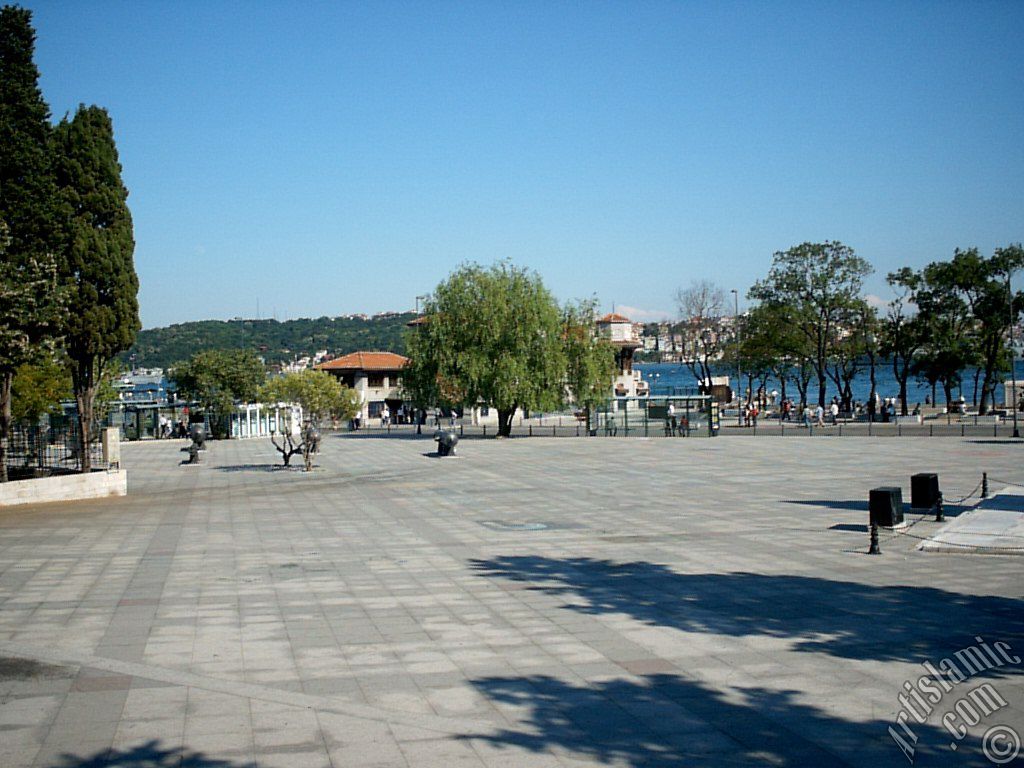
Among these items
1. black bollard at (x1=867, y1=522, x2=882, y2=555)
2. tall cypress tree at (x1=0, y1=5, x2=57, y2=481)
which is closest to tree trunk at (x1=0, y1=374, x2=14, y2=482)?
tall cypress tree at (x1=0, y1=5, x2=57, y2=481)

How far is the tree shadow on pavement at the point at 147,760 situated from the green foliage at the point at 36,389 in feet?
75.8

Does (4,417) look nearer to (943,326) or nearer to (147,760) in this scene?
(147,760)

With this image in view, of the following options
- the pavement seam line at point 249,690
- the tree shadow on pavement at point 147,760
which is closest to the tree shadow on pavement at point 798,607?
the pavement seam line at point 249,690

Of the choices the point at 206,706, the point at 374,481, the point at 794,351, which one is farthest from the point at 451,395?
the point at 206,706

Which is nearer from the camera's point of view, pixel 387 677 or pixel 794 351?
pixel 387 677

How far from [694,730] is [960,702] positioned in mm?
2505

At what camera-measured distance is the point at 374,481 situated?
31.0 m

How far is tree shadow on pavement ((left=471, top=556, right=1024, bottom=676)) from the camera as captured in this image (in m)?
10.7

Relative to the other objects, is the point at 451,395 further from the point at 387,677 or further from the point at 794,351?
the point at 387,677

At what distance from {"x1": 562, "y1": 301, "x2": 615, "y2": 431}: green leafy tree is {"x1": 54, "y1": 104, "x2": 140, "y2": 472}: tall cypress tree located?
3127 centimetres

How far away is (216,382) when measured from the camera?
59812 millimetres

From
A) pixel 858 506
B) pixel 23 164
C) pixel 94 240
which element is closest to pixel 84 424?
pixel 94 240

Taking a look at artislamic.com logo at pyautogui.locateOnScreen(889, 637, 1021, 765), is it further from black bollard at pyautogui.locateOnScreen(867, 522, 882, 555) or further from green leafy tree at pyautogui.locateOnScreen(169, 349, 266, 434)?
green leafy tree at pyautogui.locateOnScreen(169, 349, 266, 434)

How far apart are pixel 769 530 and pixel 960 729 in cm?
1128
